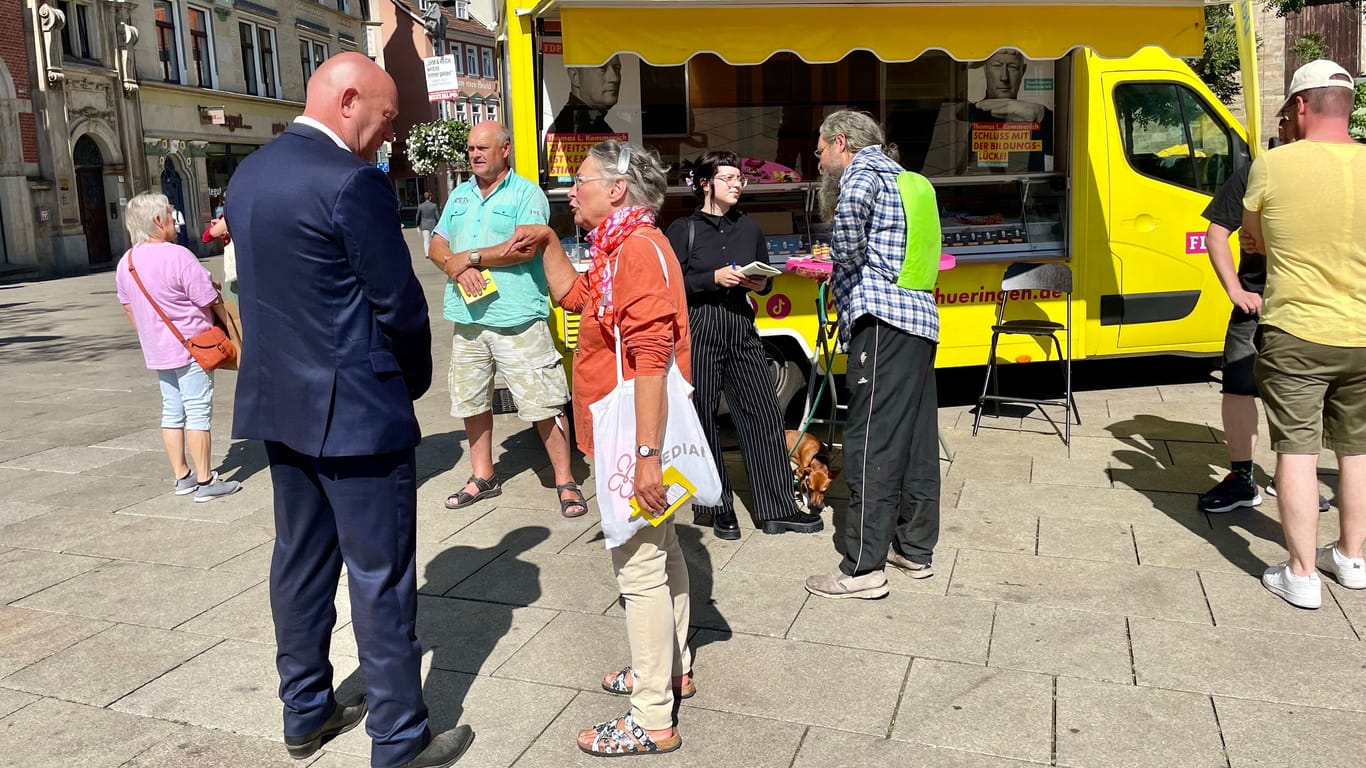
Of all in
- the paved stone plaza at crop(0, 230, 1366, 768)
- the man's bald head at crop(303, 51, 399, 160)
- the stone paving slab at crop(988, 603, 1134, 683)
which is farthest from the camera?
the stone paving slab at crop(988, 603, 1134, 683)

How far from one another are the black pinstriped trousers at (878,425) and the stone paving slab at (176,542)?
277 centimetres

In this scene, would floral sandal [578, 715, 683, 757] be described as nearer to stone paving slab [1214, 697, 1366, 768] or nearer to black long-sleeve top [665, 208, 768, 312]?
stone paving slab [1214, 697, 1366, 768]

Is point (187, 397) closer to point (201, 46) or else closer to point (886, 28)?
point (886, 28)

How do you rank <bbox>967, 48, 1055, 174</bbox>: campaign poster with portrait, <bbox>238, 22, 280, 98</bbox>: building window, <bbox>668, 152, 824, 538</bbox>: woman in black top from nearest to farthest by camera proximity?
<bbox>668, 152, 824, 538</bbox>: woman in black top, <bbox>967, 48, 1055, 174</bbox>: campaign poster with portrait, <bbox>238, 22, 280, 98</bbox>: building window

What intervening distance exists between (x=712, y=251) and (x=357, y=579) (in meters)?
2.54

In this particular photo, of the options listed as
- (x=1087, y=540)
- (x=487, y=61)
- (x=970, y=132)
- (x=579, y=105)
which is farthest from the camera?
(x=487, y=61)

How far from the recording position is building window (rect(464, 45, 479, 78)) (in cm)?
5940

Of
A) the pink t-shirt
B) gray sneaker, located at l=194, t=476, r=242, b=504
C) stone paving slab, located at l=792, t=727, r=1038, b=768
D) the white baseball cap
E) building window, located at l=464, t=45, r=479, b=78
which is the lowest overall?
stone paving slab, located at l=792, t=727, r=1038, b=768

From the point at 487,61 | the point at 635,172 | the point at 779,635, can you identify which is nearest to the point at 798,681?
the point at 779,635

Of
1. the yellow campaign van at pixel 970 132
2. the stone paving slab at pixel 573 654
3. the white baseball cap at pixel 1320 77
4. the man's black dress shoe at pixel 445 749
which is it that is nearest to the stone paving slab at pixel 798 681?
the stone paving slab at pixel 573 654

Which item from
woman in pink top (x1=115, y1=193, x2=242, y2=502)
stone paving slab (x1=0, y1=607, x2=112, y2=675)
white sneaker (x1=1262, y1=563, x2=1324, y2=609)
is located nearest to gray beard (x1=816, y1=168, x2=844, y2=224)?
white sneaker (x1=1262, y1=563, x2=1324, y2=609)

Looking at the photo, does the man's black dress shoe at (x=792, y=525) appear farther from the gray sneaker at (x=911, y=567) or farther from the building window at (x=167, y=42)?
the building window at (x=167, y=42)

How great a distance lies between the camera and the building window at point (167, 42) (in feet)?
96.2

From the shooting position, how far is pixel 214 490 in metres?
5.83
